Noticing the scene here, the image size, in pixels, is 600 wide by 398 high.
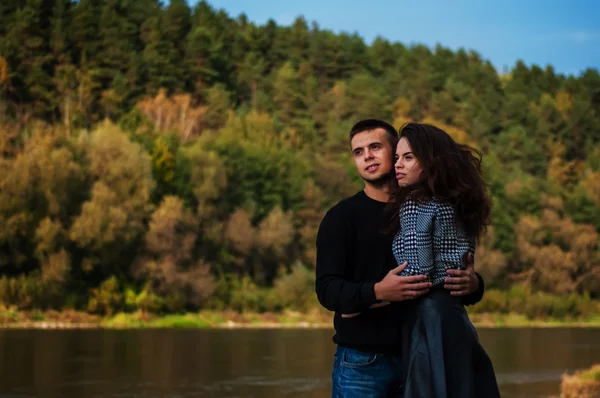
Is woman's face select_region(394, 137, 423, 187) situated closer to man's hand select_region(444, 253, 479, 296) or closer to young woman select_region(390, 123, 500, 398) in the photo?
young woman select_region(390, 123, 500, 398)

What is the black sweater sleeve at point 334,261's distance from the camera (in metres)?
4.40

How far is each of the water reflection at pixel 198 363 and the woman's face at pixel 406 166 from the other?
15.4m

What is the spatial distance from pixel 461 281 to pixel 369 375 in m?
0.63

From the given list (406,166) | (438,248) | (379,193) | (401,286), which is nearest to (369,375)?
(401,286)

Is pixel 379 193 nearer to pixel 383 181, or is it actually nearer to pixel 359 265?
pixel 383 181

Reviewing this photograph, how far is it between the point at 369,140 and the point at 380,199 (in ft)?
0.93

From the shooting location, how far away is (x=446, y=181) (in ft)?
14.1

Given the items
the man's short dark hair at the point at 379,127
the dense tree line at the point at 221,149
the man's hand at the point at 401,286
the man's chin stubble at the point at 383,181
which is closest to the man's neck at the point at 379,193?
the man's chin stubble at the point at 383,181

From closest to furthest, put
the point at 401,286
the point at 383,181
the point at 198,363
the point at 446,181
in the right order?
A: the point at 401,286 → the point at 446,181 → the point at 383,181 → the point at 198,363

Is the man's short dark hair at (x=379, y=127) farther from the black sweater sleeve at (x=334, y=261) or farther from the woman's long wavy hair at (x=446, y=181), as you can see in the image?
the black sweater sleeve at (x=334, y=261)

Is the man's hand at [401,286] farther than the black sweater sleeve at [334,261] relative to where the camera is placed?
No

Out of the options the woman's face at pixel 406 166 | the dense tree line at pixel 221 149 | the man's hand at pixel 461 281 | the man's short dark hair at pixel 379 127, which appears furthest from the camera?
the dense tree line at pixel 221 149

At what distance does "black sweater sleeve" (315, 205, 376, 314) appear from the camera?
4.40 m

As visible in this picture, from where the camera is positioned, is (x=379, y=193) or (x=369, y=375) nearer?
(x=369, y=375)
